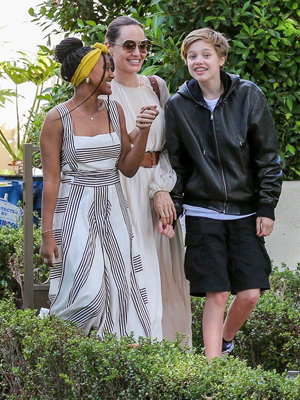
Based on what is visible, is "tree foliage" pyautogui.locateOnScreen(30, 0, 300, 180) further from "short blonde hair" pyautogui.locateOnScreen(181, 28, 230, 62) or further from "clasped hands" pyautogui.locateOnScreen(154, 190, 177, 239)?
"clasped hands" pyautogui.locateOnScreen(154, 190, 177, 239)

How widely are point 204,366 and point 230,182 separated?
4.18ft

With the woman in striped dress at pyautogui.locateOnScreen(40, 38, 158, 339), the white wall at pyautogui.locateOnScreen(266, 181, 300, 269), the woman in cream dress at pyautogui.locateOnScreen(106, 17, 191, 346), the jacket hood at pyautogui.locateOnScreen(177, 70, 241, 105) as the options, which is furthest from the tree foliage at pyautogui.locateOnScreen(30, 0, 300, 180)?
the woman in striped dress at pyautogui.locateOnScreen(40, 38, 158, 339)

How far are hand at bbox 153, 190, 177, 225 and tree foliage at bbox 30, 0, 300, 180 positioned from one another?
2.22 m

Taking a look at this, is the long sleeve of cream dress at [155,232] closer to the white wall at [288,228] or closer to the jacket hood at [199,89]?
the jacket hood at [199,89]

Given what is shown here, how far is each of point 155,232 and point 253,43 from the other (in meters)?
2.44

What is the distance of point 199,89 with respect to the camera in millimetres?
4301

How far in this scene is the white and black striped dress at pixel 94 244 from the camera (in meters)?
4.03

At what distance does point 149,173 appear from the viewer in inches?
173

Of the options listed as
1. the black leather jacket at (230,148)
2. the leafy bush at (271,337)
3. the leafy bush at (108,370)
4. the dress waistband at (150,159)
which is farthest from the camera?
the leafy bush at (271,337)

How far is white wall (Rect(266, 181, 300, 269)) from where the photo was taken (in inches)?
263

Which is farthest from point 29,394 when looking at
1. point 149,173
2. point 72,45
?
point 72,45

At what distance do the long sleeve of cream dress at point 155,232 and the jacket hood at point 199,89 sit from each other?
0.75 ft

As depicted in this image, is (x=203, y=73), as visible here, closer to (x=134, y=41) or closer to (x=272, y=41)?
(x=134, y=41)

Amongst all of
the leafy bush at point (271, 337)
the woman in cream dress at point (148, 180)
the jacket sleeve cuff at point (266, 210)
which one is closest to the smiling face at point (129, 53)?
the woman in cream dress at point (148, 180)
